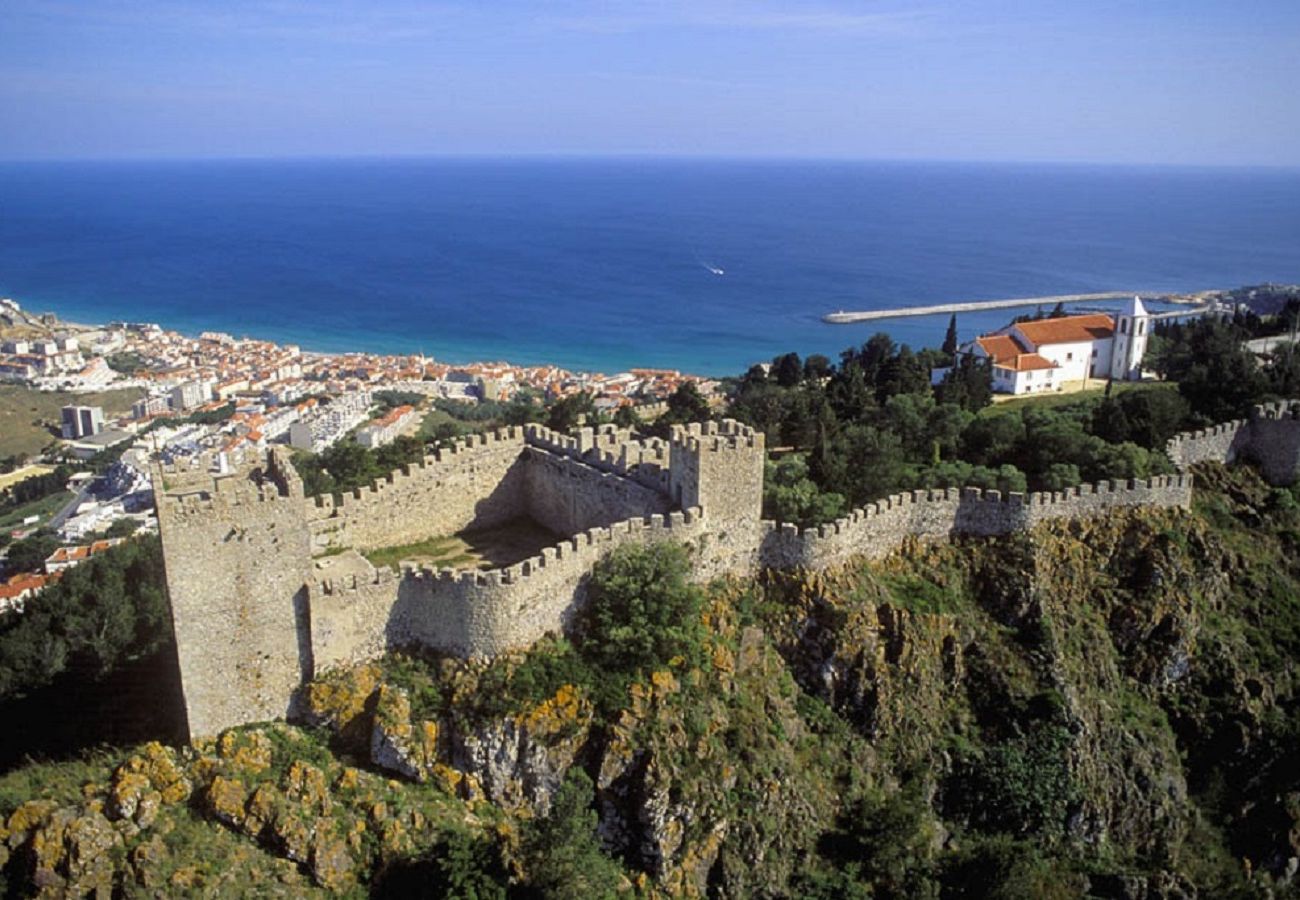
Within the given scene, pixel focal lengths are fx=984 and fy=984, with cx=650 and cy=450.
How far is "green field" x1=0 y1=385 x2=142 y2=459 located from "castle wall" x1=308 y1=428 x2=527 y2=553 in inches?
2788

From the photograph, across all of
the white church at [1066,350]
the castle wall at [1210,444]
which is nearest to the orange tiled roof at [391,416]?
the white church at [1066,350]

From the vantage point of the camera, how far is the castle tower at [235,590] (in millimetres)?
18469

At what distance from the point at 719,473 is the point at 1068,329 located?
40088mm

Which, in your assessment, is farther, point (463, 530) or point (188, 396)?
point (188, 396)

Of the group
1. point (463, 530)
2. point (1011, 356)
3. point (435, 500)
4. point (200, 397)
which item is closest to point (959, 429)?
point (463, 530)

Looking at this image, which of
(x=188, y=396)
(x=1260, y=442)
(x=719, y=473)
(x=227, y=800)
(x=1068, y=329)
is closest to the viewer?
(x=227, y=800)

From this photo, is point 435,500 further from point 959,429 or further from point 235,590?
point 959,429

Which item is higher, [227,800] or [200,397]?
[227,800]

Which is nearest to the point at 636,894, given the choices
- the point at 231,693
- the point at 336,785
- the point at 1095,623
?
the point at 336,785

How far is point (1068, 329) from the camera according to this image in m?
54.9

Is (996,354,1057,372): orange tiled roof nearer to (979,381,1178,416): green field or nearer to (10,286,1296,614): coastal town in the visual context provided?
(10,286,1296,614): coastal town

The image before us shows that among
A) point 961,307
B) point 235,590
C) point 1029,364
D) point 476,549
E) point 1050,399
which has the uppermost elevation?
point 235,590

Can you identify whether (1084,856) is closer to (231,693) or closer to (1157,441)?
(1157,441)

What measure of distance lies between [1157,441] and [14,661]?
34.0 metres
